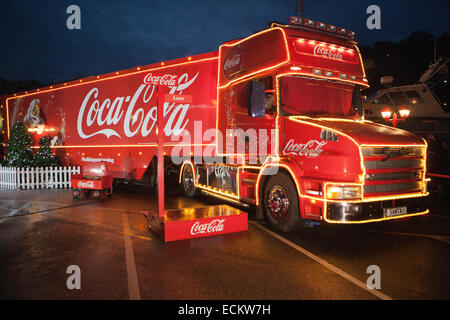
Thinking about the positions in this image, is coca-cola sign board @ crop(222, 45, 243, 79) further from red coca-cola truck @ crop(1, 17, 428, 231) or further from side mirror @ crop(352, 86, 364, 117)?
side mirror @ crop(352, 86, 364, 117)

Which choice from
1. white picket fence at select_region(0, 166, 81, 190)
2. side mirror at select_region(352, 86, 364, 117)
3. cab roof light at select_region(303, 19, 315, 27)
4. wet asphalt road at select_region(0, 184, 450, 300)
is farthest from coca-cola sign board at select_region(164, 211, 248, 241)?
white picket fence at select_region(0, 166, 81, 190)

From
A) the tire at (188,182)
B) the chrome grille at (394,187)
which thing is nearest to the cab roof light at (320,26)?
the chrome grille at (394,187)

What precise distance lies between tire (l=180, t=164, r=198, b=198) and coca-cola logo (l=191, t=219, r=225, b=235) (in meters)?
3.58

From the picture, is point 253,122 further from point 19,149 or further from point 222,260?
point 19,149

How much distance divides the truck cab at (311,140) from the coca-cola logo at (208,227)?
0.96m

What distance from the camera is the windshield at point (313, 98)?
598 cm

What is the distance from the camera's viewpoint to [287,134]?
5.94 m
